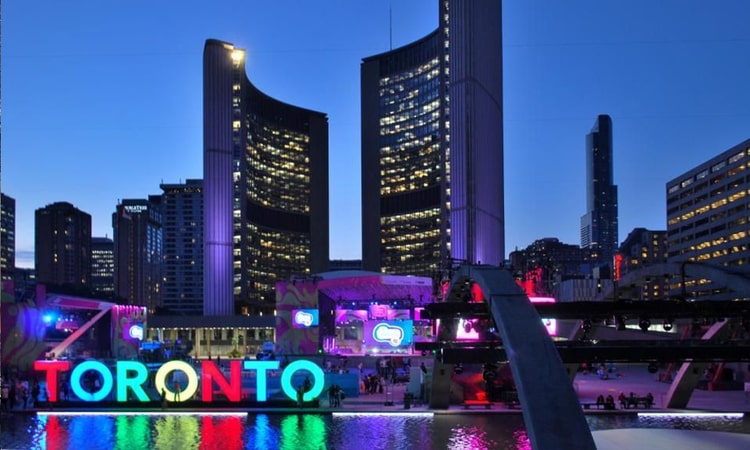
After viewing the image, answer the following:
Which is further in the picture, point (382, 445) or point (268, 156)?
point (268, 156)

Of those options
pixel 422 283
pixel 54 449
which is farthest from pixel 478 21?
pixel 54 449

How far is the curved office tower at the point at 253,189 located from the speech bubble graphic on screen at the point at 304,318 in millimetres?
37766

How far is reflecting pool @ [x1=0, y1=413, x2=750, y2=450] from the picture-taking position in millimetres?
28359

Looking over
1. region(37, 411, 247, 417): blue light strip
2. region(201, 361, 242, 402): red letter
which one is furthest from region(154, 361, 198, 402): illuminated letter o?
region(37, 411, 247, 417): blue light strip

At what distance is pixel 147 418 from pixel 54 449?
27.6 feet

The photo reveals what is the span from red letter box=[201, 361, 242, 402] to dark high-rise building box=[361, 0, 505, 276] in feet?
198

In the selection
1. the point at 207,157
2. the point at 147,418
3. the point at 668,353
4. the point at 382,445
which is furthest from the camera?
the point at 207,157

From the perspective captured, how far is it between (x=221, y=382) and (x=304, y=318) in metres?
37.2

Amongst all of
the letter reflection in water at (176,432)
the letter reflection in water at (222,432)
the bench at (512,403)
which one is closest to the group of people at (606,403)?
the bench at (512,403)

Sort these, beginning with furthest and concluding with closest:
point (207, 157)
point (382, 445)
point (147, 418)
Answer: point (207, 157) → point (147, 418) → point (382, 445)

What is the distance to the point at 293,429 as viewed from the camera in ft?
106

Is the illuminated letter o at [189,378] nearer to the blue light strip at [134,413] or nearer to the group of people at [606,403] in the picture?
the blue light strip at [134,413]

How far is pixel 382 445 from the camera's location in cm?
2777

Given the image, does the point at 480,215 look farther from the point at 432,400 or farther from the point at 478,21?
the point at 432,400
